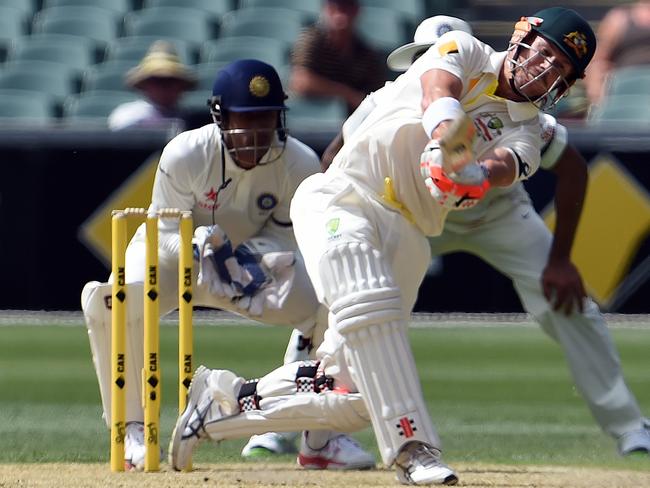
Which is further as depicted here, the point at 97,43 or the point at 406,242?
the point at 97,43

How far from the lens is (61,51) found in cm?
1431

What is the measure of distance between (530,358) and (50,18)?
6689mm

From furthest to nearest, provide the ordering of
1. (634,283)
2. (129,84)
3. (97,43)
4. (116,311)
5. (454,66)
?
(97,43) < (129,84) < (634,283) < (116,311) < (454,66)

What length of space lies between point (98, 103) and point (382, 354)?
27.5ft

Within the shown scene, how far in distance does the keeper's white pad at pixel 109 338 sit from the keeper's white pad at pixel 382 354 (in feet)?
3.70

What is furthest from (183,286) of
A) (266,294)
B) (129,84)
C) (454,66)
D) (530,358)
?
(129,84)

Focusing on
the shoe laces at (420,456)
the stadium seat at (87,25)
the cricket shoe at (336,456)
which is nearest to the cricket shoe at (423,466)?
the shoe laces at (420,456)

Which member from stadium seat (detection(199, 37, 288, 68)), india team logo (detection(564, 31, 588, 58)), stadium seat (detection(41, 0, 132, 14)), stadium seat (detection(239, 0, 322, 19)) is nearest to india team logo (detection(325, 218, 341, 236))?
india team logo (detection(564, 31, 588, 58))

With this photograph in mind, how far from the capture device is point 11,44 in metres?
14.7

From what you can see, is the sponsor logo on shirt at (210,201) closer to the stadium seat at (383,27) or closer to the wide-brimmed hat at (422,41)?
the wide-brimmed hat at (422,41)

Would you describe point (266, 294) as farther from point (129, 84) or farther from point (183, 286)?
point (129, 84)

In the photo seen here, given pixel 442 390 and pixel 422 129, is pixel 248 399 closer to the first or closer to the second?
pixel 422 129

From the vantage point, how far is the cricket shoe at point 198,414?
5.59m

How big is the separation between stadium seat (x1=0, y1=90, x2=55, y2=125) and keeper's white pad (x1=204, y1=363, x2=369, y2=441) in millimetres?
8072
